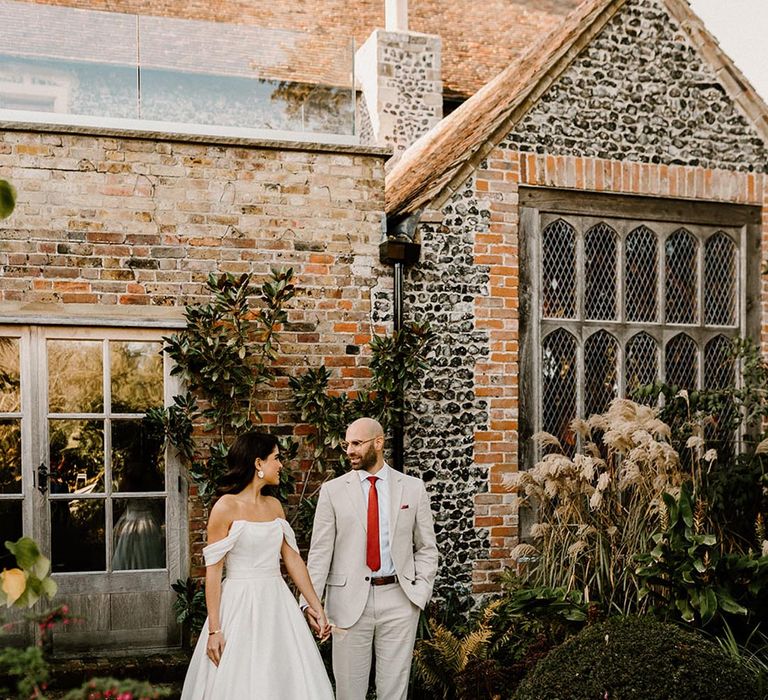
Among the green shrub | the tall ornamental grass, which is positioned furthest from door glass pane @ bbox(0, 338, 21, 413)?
the green shrub

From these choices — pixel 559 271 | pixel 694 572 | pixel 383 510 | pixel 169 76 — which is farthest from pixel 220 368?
pixel 694 572

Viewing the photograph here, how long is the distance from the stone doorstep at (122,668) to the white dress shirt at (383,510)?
210 cm

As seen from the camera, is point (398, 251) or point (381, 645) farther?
point (398, 251)

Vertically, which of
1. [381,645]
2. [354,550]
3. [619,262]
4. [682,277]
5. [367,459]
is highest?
[619,262]

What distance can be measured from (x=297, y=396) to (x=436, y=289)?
1441mm

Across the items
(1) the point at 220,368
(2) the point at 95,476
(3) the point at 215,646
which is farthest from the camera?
(2) the point at 95,476

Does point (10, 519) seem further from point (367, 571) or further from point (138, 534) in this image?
point (367, 571)

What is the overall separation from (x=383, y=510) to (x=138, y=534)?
2368 mm

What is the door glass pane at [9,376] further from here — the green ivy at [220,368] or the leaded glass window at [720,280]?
the leaded glass window at [720,280]

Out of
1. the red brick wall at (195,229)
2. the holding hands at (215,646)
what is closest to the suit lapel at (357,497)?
the holding hands at (215,646)

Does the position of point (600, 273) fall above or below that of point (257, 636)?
above

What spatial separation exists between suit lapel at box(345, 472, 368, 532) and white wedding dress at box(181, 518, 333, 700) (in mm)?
455

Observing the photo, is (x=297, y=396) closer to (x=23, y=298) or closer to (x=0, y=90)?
(x=23, y=298)

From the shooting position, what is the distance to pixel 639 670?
4996mm
